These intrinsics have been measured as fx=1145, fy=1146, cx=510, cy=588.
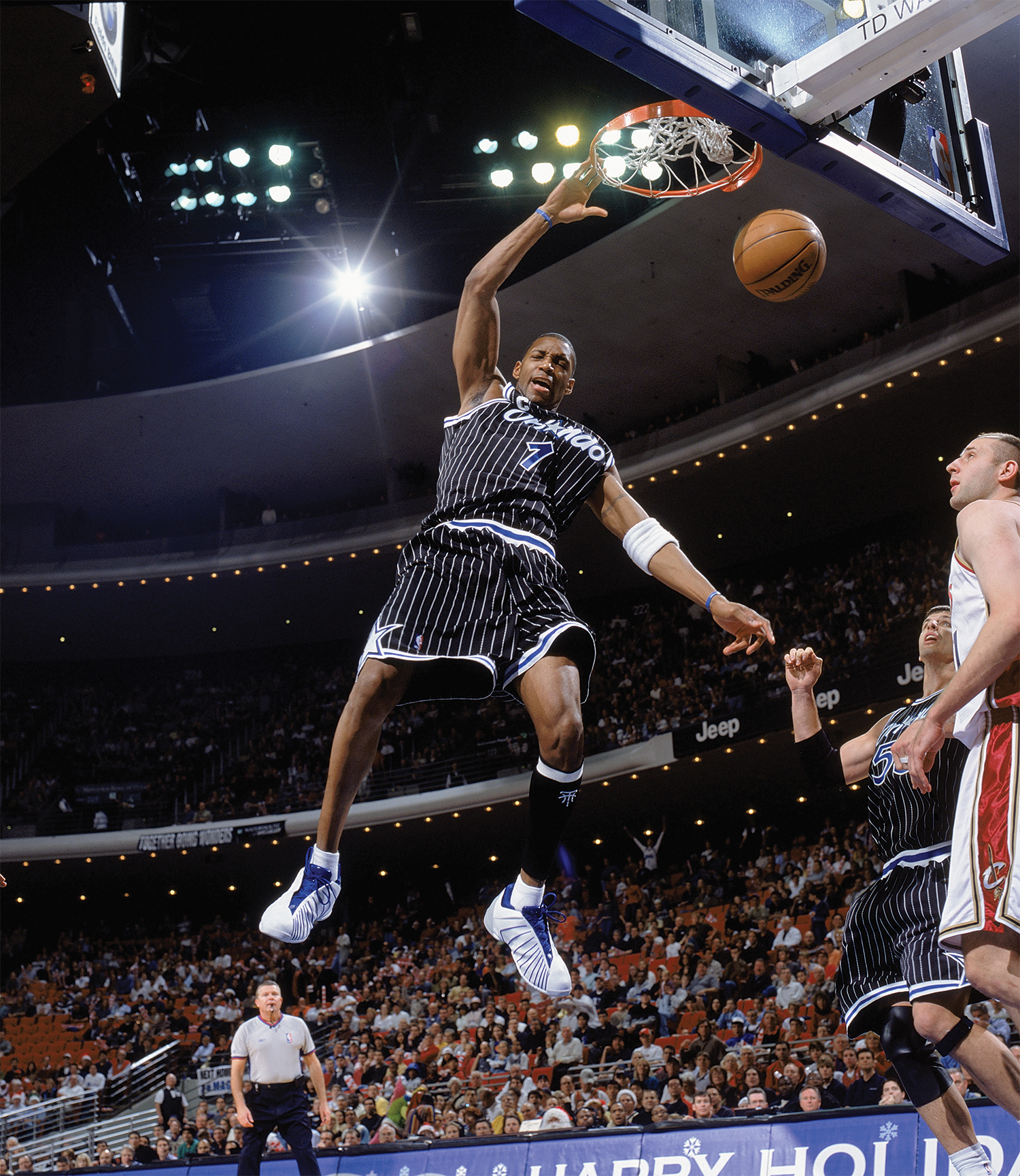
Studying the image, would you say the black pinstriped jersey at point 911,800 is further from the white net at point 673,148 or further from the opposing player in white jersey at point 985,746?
the white net at point 673,148

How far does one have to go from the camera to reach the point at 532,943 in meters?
4.07

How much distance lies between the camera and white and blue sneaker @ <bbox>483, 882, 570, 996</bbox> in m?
3.99

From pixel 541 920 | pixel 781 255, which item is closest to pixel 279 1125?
pixel 541 920

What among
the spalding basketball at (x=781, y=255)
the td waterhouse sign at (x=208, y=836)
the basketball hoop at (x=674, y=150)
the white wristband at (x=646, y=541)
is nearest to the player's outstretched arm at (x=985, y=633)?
the white wristband at (x=646, y=541)

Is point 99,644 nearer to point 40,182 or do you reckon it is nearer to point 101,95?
point 40,182

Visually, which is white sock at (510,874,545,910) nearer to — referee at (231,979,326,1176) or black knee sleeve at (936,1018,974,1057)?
black knee sleeve at (936,1018,974,1057)

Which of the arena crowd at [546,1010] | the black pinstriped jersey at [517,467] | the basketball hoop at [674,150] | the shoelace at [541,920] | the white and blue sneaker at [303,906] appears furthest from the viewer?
the arena crowd at [546,1010]

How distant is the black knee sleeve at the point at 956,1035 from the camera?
4422 millimetres

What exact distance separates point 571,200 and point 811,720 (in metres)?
2.62

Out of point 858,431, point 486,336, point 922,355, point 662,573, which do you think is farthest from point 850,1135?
point 858,431

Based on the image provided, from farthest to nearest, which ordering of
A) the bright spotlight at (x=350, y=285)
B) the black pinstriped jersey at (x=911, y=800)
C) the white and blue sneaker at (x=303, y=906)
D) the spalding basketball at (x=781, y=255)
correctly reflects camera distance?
the bright spotlight at (x=350, y=285), the spalding basketball at (x=781, y=255), the black pinstriped jersey at (x=911, y=800), the white and blue sneaker at (x=303, y=906)

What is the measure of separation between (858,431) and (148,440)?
15.1m

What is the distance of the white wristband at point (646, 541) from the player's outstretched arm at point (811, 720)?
3.75ft

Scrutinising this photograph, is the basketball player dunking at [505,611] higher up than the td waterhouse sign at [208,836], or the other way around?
the td waterhouse sign at [208,836]
